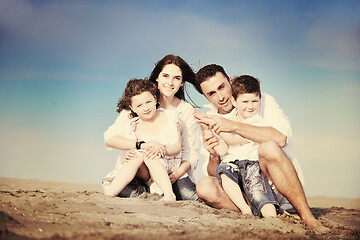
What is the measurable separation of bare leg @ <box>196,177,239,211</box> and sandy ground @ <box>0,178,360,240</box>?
10 centimetres

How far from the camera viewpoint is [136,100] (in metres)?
4.32

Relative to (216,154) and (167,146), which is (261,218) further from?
(167,146)

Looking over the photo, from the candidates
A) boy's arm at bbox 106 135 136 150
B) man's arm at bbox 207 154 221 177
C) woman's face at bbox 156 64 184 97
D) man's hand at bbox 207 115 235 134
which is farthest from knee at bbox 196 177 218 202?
woman's face at bbox 156 64 184 97

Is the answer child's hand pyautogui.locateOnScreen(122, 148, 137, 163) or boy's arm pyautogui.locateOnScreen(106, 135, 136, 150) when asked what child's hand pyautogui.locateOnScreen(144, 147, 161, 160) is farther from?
boy's arm pyautogui.locateOnScreen(106, 135, 136, 150)

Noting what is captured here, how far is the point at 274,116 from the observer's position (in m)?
3.67

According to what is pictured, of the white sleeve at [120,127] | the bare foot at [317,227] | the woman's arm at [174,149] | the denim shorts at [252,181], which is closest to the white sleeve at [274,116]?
the denim shorts at [252,181]

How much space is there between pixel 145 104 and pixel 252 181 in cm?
148

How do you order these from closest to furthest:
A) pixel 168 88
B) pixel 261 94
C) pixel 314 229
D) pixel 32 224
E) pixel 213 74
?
pixel 32 224 → pixel 314 229 → pixel 261 94 → pixel 213 74 → pixel 168 88

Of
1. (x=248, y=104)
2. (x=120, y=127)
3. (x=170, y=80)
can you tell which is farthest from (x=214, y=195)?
(x=170, y=80)

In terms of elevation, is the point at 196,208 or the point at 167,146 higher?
the point at 167,146

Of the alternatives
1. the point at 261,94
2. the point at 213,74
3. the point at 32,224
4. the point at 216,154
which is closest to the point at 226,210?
the point at 216,154

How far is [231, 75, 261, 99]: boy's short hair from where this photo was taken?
3.73m

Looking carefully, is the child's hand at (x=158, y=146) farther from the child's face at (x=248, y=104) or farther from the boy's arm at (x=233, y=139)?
the child's face at (x=248, y=104)

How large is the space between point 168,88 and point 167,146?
74cm
